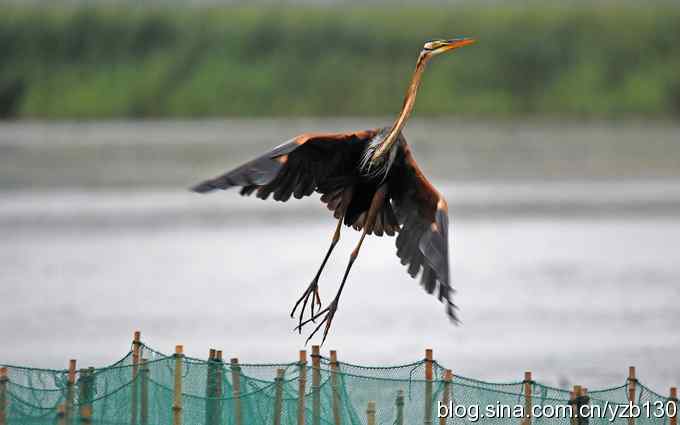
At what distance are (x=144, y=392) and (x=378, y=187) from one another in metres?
2.18

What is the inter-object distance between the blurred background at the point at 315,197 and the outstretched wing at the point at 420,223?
4232 mm

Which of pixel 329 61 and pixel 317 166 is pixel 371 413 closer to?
pixel 317 166

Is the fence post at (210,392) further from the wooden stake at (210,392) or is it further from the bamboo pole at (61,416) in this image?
the bamboo pole at (61,416)

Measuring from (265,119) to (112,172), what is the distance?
736 centimetres

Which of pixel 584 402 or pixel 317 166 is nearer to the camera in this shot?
pixel 584 402

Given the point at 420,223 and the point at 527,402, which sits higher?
the point at 420,223

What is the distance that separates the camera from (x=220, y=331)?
16.7 m

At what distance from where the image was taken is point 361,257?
851 inches

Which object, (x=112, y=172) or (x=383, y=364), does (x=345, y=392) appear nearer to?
(x=383, y=364)

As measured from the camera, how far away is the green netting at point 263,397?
9383 millimetres

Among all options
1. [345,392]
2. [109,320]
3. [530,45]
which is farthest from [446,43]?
[530,45]

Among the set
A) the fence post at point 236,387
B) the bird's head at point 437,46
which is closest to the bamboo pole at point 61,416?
the fence post at point 236,387

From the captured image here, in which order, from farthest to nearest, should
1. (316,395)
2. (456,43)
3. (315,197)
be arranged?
(315,197), (456,43), (316,395)

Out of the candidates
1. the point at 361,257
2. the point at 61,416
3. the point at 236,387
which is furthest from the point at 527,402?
the point at 361,257
